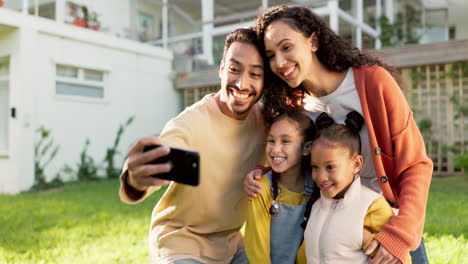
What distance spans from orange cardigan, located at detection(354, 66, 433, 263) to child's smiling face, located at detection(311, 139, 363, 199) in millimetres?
126

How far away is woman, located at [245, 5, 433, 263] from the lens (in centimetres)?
207

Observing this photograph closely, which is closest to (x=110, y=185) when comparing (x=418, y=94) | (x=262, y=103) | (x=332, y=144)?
(x=418, y=94)

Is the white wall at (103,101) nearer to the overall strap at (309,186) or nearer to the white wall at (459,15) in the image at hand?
the overall strap at (309,186)

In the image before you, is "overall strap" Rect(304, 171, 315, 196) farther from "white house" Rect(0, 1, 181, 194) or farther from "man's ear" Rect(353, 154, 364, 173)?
"white house" Rect(0, 1, 181, 194)

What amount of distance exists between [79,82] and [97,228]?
19.3ft

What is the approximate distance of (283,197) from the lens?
7.98 ft

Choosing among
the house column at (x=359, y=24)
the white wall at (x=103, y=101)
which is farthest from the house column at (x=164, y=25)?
the house column at (x=359, y=24)

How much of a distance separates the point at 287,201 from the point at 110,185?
7564 mm

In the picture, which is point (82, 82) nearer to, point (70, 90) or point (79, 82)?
point (79, 82)

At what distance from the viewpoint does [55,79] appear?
9734 mm

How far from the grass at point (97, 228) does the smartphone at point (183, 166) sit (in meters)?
2.71

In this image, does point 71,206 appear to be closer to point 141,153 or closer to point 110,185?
point 110,185

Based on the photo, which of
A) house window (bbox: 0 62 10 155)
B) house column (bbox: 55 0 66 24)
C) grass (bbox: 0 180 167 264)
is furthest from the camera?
house column (bbox: 55 0 66 24)

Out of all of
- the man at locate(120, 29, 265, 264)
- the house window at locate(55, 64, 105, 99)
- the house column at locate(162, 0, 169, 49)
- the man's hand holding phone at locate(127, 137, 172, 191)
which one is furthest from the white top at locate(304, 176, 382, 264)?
the house column at locate(162, 0, 169, 49)
